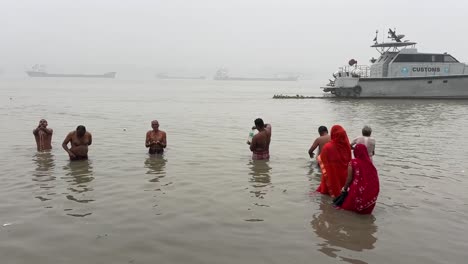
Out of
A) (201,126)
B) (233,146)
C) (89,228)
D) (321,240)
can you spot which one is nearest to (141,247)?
(89,228)

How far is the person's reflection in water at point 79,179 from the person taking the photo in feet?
22.5

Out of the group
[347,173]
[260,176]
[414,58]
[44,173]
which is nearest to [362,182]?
[347,173]

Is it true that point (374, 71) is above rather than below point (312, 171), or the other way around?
above

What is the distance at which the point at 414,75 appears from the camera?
1379 inches

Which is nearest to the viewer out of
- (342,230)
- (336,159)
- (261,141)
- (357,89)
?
(342,230)

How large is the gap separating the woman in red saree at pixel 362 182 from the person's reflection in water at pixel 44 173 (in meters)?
5.13

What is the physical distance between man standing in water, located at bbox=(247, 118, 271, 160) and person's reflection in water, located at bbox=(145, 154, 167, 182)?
7.54ft

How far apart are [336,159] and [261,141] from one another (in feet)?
11.1

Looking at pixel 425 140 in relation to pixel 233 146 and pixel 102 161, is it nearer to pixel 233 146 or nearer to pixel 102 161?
pixel 233 146

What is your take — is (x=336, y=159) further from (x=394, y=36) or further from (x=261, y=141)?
(x=394, y=36)

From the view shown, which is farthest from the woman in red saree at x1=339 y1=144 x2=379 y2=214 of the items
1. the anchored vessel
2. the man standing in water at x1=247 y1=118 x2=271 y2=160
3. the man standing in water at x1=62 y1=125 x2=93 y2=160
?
the anchored vessel

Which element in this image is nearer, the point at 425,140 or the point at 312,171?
the point at 312,171

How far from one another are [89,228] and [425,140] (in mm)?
12726

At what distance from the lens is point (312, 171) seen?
360 inches
